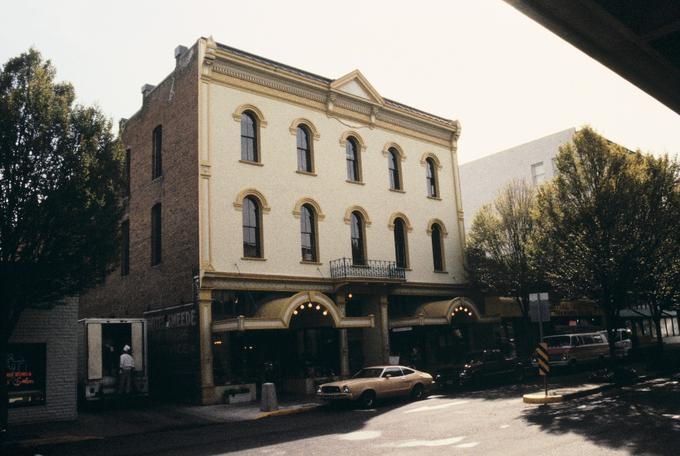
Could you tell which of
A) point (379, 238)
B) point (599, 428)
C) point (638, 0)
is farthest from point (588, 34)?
point (379, 238)

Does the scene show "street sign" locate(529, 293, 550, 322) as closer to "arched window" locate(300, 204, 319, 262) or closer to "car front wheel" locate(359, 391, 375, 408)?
"car front wheel" locate(359, 391, 375, 408)

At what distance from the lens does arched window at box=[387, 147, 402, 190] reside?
29.5 metres

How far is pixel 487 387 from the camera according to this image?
22.4 metres

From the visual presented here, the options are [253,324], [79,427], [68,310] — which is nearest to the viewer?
[79,427]

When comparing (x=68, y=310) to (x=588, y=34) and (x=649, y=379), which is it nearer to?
(x=588, y=34)

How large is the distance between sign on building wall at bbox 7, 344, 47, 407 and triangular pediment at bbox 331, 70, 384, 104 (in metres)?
16.5

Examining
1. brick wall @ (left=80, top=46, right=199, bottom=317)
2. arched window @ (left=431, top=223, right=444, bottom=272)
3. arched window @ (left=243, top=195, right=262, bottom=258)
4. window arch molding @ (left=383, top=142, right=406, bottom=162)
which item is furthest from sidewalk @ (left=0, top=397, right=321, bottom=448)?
window arch molding @ (left=383, top=142, right=406, bottom=162)

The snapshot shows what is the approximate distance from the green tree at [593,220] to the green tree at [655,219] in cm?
28

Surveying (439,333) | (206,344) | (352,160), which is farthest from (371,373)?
(352,160)

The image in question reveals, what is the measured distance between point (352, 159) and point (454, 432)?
17163 mm

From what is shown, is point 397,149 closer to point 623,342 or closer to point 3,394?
point 623,342

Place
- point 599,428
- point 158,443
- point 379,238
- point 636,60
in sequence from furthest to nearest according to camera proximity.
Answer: point 379,238 < point 158,443 < point 599,428 < point 636,60

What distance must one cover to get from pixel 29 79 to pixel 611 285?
1941 cm

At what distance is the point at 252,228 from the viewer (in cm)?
2341
